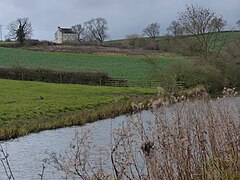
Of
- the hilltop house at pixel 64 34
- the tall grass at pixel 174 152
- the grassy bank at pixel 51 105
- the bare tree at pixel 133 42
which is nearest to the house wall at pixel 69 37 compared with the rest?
the hilltop house at pixel 64 34

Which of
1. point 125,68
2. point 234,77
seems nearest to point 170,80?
point 234,77

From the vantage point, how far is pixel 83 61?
77.6 meters

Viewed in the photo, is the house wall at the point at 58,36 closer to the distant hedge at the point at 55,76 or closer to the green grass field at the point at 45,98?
the distant hedge at the point at 55,76

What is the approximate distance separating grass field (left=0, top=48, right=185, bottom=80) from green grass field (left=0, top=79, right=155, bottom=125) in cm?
1759

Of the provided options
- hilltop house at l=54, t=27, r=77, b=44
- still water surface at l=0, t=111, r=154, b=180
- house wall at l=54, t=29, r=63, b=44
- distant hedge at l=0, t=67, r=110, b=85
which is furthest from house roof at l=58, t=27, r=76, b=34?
still water surface at l=0, t=111, r=154, b=180

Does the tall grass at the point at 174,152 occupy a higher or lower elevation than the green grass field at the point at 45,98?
higher

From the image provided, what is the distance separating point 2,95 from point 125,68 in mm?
34117

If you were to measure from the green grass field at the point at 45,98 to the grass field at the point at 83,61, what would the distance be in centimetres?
1759

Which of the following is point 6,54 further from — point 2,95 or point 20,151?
point 20,151

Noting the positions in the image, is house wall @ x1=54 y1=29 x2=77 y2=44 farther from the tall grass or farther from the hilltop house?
the tall grass

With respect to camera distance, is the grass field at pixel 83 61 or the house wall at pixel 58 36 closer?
the grass field at pixel 83 61

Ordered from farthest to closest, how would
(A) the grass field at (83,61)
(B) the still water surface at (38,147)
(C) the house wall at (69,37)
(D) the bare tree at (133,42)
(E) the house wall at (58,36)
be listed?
(E) the house wall at (58,36) → (C) the house wall at (69,37) → (D) the bare tree at (133,42) → (A) the grass field at (83,61) → (B) the still water surface at (38,147)

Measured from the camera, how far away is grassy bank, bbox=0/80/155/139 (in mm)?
25953

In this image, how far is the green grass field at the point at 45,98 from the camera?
97.6 feet
